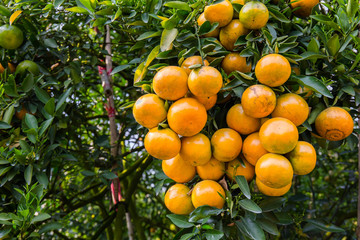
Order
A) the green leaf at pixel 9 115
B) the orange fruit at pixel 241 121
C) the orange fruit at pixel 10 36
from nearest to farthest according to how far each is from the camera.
Result: the orange fruit at pixel 241 121 → the green leaf at pixel 9 115 → the orange fruit at pixel 10 36

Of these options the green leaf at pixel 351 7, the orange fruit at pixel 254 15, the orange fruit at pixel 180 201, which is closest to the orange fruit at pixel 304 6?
the green leaf at pixel 351 7

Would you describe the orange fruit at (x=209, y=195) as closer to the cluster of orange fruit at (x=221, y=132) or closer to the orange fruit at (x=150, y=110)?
the cluster of orange fruit at (x=221, y=132)

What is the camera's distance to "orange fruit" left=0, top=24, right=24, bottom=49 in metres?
1.21

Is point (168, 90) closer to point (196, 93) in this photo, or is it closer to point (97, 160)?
point (196, 93)

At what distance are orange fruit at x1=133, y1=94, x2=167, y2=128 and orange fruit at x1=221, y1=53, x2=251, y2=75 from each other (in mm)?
212

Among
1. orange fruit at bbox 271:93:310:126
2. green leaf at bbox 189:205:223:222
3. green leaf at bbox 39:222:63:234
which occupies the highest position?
orange fruit at bbox 271:93:310:126

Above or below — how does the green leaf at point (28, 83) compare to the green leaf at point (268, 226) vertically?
above

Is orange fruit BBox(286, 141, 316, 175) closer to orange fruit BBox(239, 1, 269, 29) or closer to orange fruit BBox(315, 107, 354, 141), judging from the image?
orange fruit BBox(315, 107, 354, 141)

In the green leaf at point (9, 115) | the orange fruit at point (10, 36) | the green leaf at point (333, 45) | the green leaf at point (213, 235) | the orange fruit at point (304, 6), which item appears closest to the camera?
the green leaf at point (213, 235)

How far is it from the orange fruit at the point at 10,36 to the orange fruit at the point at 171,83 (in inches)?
30.3

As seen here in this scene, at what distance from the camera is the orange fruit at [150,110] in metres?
0.77

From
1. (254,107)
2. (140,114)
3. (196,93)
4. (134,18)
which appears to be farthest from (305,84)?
(134,18)

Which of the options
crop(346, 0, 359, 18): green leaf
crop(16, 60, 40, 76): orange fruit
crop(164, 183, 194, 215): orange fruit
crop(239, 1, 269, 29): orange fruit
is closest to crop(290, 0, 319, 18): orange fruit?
crop(346, 0, 359, 18): green leaf

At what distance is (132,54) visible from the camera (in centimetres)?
170
